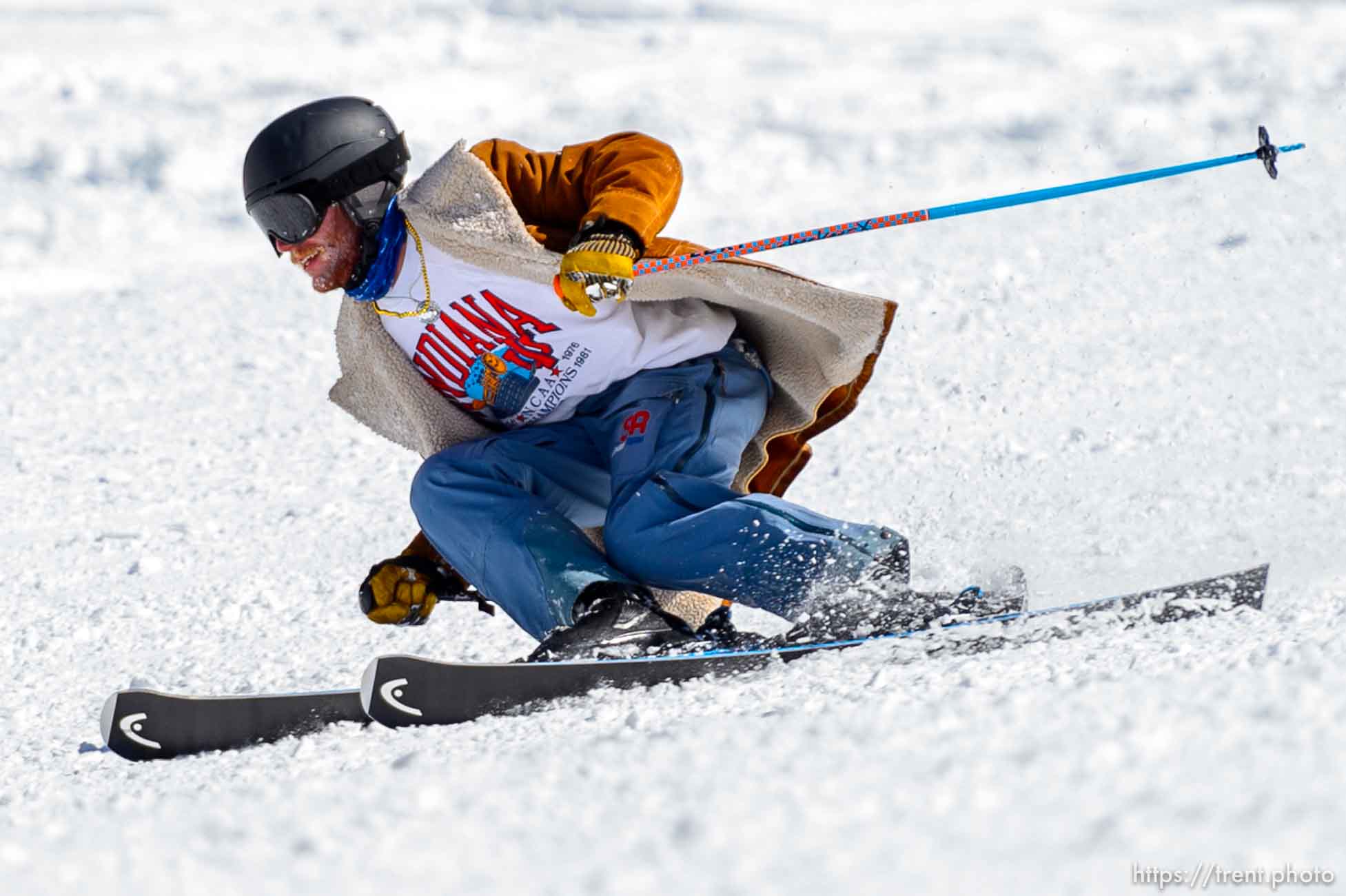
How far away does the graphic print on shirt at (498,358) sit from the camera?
3152mm

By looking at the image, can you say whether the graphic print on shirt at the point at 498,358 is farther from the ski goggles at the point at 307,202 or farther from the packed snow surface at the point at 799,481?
the packed snow surface at the point at 799,481

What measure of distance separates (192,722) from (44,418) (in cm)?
375

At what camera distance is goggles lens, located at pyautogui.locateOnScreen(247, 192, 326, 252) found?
3041 mm

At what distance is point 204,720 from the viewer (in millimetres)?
2852

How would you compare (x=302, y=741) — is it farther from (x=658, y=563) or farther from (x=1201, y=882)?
(x=1201, y=882)

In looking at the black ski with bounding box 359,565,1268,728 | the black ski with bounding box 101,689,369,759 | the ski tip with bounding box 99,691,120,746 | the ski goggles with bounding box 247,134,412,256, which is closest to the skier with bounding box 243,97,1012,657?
the ski goggles with bounding box 247,134,412,256

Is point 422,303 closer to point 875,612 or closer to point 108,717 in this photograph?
point 108,717

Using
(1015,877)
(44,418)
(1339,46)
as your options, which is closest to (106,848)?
(1015,877)

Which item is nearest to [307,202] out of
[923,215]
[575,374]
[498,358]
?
[498,358]

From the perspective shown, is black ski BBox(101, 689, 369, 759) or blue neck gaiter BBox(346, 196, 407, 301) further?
blue neck gaiter BBox(346, 196, 407, 301)

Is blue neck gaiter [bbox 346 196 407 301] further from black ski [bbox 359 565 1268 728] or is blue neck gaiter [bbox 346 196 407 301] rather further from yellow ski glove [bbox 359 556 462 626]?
black ski [bbox 359 565 1268 728]

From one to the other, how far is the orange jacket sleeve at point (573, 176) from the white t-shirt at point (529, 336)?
0.50 feet

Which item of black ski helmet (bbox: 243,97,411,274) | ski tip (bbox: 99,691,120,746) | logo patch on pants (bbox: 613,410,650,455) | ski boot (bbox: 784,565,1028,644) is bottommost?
ski tip (bbox: 99,691,120,746)

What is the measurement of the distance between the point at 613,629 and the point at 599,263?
2.29 ft
